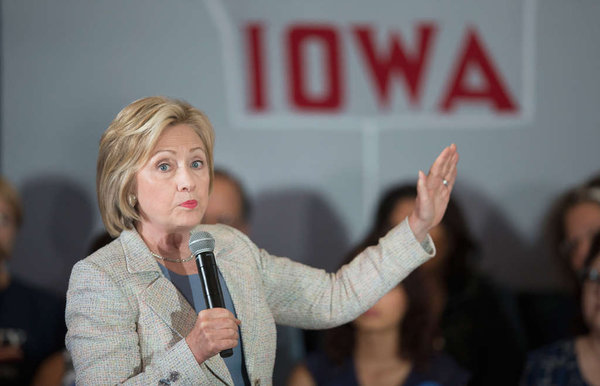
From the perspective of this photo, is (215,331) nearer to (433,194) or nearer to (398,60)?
(433,194)

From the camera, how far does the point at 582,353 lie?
2.34 metres

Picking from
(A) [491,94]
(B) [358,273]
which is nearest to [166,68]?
(A) [491,94]

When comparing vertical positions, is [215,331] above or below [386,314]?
above

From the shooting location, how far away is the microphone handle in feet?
3.93

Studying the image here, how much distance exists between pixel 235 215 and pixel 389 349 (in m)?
1.00

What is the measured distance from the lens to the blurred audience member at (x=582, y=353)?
2281 mm

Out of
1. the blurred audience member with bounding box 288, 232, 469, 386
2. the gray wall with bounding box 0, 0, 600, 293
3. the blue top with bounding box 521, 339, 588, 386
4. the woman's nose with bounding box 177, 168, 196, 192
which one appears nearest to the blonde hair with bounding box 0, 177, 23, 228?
the gray wall with bounding box 0, 0, 600, 293

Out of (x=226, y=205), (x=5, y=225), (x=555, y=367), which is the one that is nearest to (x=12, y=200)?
(x=5, y=225)

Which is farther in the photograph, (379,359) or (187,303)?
(379,359)

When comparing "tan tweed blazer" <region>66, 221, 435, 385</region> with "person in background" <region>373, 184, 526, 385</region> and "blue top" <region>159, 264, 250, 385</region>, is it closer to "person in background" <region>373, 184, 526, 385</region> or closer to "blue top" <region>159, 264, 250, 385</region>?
"blue top" <region>159, 264, 250, 385</region>

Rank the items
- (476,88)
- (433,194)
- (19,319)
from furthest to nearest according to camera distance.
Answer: (476,88)
(19,319)
(433,194)

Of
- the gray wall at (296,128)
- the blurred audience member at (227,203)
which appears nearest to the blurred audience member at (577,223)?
the gray wall at (296,128)

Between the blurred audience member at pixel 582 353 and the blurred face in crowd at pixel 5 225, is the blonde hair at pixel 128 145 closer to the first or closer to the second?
the blurred audience member at pixel 582 353

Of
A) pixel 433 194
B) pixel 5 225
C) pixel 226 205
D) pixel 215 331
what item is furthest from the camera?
pixel 226 205
